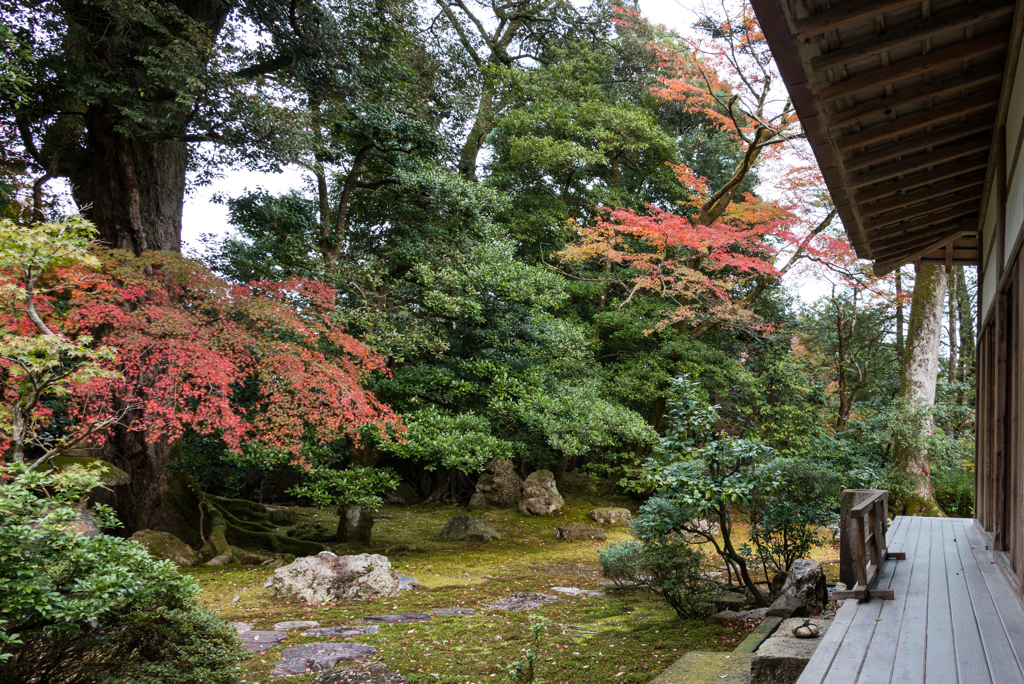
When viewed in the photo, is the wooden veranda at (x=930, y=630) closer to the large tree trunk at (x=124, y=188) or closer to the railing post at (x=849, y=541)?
the railing post at (x=849, y=541)

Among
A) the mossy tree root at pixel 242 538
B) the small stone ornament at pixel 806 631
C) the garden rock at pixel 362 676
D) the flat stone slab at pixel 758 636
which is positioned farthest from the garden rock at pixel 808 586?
the mossy tree root at pixel 242 538

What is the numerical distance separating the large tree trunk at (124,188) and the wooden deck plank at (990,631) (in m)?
10.0

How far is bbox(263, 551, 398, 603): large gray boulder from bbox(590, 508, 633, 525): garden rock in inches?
256

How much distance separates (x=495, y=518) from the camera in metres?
14.0

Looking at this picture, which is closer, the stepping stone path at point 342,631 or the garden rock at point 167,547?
the stepping stone path at point 342,631

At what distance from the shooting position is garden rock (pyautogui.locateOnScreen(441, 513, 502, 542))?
11.9 meters

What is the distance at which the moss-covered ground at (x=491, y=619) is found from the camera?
5.14 m

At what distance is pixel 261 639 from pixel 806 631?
4.70 metres

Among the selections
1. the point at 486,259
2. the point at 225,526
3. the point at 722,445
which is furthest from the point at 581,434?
the point at 225,526

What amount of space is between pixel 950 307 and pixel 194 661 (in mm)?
17530

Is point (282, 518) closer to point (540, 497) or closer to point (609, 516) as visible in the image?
point (540, 497)

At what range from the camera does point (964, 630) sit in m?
3.20

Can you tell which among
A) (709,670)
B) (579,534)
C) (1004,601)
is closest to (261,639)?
(709,670)

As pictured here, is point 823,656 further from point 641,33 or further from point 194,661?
point 641,33
